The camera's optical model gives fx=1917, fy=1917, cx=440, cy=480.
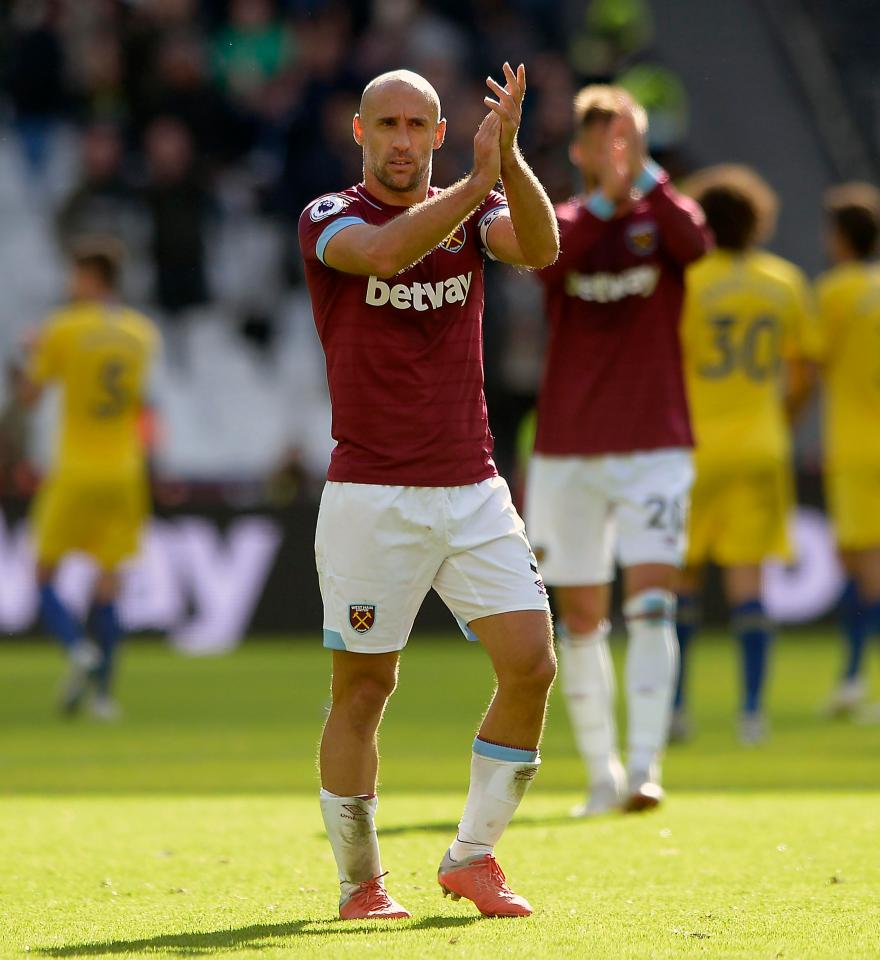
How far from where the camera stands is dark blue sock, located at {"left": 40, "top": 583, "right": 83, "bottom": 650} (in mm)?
11180

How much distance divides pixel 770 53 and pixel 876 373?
30.1 ft

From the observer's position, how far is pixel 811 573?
14.6m

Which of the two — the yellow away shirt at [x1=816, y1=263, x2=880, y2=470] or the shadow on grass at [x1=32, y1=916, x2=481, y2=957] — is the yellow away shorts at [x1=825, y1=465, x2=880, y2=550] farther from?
the shadow on grass at [x1=32, y1=916, x2=481, y2=957]

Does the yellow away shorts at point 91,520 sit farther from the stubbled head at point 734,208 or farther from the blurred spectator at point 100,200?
the blurred spectator at point 100,200

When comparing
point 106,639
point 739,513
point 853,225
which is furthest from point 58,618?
point 853,225

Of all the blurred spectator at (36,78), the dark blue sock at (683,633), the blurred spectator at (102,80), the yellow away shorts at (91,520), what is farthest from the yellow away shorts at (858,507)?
the blurred spectator at (36,78)

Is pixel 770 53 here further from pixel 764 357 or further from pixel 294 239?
pixel 764 357

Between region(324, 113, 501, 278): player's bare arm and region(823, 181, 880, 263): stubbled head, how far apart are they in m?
6.18

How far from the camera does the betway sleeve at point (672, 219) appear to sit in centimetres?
680

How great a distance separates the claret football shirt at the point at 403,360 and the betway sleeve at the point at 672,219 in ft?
7.05

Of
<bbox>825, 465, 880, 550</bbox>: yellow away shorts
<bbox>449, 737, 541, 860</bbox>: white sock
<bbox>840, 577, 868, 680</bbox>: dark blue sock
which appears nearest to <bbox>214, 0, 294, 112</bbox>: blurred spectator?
<bbox>825, 465, 880, 550</bbox>: yellow away shorts

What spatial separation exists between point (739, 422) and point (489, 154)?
502 centimetres

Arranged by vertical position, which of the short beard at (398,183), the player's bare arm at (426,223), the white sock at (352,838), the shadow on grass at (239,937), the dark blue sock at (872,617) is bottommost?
the dark blue sock at (872,617)

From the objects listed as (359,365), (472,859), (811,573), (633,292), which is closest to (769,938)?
(472,859)
